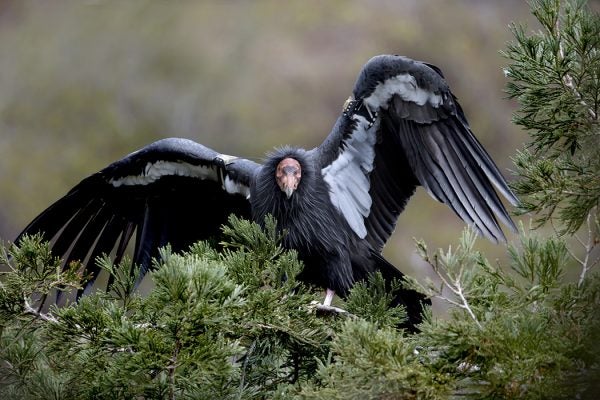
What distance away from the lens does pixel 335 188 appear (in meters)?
5.80

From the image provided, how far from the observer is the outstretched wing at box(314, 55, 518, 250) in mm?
5184

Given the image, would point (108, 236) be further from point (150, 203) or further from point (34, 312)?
point (34, 312)

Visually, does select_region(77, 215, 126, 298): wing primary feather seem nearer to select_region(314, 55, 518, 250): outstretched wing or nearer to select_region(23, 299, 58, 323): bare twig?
select_region(314, 55, 518, 250): outstretched wing

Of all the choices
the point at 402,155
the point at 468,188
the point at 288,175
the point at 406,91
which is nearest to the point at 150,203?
the point at 288,175

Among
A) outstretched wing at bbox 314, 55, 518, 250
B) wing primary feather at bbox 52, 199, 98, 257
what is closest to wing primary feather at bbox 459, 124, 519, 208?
outstretched wing at bbox 314, 55, 518, 250

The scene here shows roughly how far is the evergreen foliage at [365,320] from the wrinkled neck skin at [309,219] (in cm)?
96

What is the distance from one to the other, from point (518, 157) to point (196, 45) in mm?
21266

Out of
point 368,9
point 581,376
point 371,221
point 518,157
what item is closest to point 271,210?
point 371,221

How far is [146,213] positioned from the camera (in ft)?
21.4

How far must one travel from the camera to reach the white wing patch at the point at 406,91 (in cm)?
528

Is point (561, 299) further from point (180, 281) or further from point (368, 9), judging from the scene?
point (368, 9)

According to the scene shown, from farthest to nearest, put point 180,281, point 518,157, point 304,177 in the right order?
point 304,177
point 518,157
point 180,281

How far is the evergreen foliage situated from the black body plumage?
0.78 m

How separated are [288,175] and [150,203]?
1.39 m
